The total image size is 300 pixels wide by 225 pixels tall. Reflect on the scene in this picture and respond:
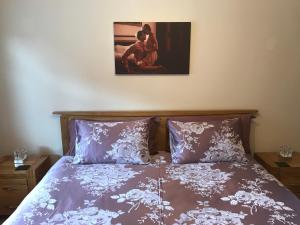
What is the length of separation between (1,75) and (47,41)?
547mm

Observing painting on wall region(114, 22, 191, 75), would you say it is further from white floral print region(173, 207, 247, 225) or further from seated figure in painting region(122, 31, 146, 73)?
white floral print region(173, 207, 247, 225)

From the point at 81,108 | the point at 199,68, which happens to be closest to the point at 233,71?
the point at 199,68

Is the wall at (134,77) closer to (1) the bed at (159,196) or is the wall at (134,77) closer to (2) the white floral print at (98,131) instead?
(2) the white floral print at (98,131)

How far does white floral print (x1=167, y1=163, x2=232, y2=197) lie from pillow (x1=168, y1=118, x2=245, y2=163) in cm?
8

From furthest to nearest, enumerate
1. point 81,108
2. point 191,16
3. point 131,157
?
point 81,108, point 191,16, point 131,157

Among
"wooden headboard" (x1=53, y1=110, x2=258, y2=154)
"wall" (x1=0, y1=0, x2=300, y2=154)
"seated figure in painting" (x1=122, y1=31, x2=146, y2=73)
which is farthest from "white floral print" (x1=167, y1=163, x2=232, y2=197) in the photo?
"seated figure in painting" (x1=122, y1=31, x2=146, y2=73)

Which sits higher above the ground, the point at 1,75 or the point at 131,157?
the point at 1,75

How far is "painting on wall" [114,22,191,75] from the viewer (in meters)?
2.38

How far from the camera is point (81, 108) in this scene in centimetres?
255

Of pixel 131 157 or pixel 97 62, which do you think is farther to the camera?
pixel 97 62

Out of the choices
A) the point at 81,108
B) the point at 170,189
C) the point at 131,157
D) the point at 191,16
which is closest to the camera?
the point at 170,189

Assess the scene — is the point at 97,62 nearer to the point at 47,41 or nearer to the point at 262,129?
the point at 47,41

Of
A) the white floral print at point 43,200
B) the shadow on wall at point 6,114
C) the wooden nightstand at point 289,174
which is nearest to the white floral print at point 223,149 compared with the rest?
the wooden nightstand at point 289,174

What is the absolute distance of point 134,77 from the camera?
2.50 meters
